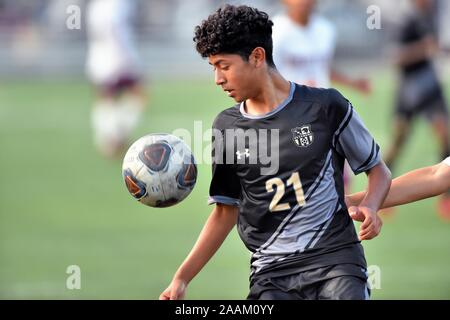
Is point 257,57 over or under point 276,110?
over

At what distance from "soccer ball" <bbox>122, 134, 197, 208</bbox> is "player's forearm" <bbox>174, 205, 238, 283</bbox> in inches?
7.9

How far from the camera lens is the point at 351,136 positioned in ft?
17.3

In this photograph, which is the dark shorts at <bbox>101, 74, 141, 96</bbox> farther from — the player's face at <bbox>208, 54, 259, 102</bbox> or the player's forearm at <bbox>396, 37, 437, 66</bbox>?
the player's face at <bbox>208, 54, 259, 102</bbox>

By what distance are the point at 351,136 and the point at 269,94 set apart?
1.45 feet

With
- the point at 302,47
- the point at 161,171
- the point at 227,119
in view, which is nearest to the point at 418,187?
the point at 227,119

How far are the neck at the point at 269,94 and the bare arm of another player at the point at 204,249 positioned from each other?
1.70ft

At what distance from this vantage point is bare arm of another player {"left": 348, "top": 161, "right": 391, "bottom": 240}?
484cm

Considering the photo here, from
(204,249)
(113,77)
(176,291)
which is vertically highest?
(113,77)

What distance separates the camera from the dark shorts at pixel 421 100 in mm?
13055

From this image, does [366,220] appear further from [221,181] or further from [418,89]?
[418,89]

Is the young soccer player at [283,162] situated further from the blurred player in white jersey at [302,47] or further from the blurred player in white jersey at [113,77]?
the blurred player in white jersey at [113,77]

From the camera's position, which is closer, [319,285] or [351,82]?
[319,285]

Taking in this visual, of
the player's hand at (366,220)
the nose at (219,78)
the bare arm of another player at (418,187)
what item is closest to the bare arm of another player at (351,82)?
the bare arm of another player at (418,187)
